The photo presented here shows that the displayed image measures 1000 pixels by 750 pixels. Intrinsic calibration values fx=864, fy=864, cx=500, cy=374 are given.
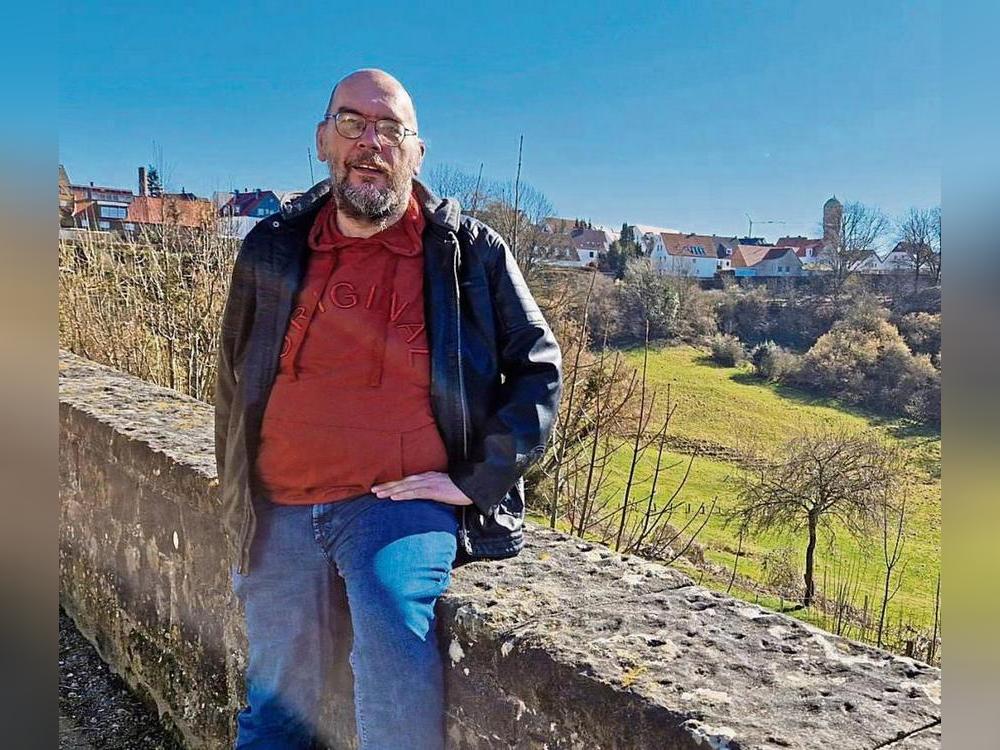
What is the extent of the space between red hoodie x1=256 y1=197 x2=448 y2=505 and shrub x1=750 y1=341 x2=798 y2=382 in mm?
8043

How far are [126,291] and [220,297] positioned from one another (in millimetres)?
745

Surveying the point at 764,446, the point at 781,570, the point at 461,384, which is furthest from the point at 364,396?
the point at 764,446

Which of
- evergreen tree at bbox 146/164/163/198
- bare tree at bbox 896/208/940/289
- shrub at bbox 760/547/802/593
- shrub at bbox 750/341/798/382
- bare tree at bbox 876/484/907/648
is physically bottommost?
shrub at bbox 760/547/802/593

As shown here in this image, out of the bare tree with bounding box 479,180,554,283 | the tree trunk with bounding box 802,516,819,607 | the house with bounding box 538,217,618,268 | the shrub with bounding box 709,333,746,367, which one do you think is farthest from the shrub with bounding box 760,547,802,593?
the bare tree with bounding box 479,180,554,283

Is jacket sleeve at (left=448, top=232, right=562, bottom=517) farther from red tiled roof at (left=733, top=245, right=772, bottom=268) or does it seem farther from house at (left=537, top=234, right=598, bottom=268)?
red tiled roof at (left=733, top=245, right=772, bottom=268)

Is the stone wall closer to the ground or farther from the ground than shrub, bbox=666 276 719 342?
closer to the ground

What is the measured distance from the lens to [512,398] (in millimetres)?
1718

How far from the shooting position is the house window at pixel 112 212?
5906 mm

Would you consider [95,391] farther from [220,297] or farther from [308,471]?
[308,471]

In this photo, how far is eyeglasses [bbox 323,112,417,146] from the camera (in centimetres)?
179

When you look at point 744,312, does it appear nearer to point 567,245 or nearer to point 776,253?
point 776,253

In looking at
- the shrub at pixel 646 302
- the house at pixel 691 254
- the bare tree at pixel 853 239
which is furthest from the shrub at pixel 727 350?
the shrub at pixel 646 302

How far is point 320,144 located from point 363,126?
12cm

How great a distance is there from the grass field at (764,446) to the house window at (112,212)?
380cm
